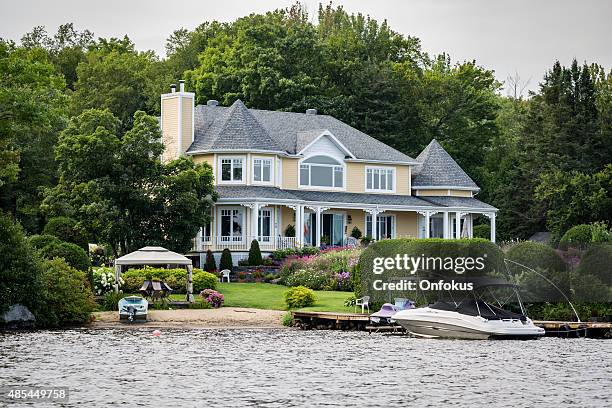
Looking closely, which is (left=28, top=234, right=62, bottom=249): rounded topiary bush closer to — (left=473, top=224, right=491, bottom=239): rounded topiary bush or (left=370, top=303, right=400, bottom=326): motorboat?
(left=370, top=303, right=400, bottom=326): motorboat

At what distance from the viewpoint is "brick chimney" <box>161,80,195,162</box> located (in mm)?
67438

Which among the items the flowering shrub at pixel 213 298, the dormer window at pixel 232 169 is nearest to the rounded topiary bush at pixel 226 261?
the dormer window at pixel 232 169

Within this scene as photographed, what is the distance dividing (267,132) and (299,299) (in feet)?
79.9

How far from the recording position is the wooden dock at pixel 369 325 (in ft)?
135

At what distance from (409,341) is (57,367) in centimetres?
1302

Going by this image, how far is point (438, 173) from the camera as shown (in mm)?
75312

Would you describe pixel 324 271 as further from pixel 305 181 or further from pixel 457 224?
pixel 457 224

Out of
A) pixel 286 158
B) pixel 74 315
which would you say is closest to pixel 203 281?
pixel 74 315

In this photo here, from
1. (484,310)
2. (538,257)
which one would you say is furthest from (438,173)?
(484,310)

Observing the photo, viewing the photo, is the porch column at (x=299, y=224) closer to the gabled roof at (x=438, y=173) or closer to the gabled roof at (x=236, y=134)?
the gabled roof at (x=236, y=134)

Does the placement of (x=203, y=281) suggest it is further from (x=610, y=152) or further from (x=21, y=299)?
(x=610, y=152)

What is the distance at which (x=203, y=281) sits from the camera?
52.0 meters

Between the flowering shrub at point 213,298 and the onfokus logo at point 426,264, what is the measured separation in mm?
6560

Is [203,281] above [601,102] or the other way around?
the other way around
